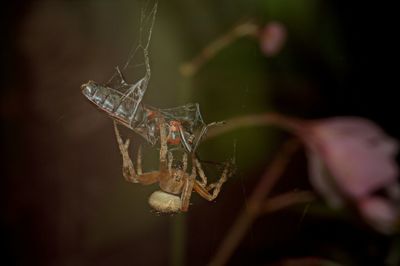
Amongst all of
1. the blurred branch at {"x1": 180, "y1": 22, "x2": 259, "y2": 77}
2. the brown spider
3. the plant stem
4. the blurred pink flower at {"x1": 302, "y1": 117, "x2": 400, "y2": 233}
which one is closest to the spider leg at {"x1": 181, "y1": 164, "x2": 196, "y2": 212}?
the brown spider

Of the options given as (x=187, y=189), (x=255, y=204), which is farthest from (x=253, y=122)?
(x=187, y=189)

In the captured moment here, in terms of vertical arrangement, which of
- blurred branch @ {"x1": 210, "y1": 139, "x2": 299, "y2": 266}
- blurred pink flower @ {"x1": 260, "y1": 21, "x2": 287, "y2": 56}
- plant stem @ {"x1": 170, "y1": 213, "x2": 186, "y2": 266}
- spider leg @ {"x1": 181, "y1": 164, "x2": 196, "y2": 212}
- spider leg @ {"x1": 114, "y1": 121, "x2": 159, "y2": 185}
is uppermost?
blurred pink flower @ {"x1": 260, "y1": 21, "x2": 287, "y2": 56}

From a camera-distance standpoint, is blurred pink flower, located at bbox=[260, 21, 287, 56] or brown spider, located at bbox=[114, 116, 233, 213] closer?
brown spider, located at bbox=[114, 116, 233, 213]

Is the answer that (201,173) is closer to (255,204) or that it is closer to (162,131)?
(162,131)

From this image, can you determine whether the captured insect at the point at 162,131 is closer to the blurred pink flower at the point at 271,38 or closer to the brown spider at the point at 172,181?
the brown spider at the point at 172,181

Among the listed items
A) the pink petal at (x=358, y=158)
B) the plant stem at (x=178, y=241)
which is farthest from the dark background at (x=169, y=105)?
the pink petal at (x=358, y=158)

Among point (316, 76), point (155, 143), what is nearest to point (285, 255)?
point (316, 76)

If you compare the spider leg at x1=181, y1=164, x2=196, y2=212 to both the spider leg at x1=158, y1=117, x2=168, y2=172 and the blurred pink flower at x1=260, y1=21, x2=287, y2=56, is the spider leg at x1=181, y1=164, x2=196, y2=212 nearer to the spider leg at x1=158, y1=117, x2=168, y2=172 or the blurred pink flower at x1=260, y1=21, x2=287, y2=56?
the spider leg at x1=158, y1=117, x2=168, y2=172

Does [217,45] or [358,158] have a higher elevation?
[217,45]
